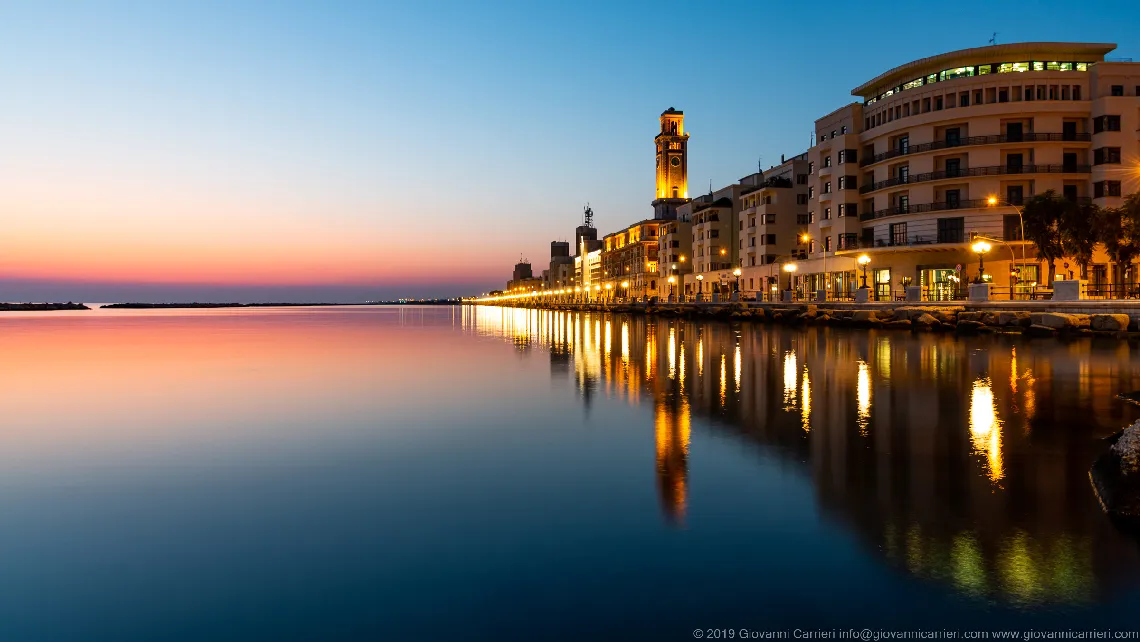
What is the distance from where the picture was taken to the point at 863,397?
678 inches

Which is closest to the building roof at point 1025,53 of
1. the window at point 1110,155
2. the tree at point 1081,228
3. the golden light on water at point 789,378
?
the window at point 1110,155

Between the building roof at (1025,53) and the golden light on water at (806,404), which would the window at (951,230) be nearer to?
the building roof at (1025,53)

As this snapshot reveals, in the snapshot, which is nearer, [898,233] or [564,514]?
[564,514]

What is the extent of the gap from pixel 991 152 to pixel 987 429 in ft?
213

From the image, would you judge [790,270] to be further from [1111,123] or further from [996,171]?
[1111,123]

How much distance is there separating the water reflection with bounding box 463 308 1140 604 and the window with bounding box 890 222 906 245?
46119 mm

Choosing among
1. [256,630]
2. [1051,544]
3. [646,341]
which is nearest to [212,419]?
[256,630]

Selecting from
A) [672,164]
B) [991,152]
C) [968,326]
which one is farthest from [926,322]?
[672,164]

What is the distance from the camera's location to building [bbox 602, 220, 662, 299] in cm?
16325

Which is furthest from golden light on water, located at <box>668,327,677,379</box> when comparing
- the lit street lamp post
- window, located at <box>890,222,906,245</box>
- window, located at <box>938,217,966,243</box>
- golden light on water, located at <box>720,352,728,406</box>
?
the lit street lamp post

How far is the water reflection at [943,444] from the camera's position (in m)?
6.68

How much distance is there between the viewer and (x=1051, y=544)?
698cm

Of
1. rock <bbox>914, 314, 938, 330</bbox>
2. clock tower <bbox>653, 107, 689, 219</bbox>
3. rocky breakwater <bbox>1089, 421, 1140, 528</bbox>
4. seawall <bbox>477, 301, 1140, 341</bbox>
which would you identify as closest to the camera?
rocky breakwater <bbox>1089, 421, 1140, 528</bbox>

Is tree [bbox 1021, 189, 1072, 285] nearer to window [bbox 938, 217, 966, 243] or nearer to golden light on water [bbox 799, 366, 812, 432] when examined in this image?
window [bbox 938, 217, 966, 243]
